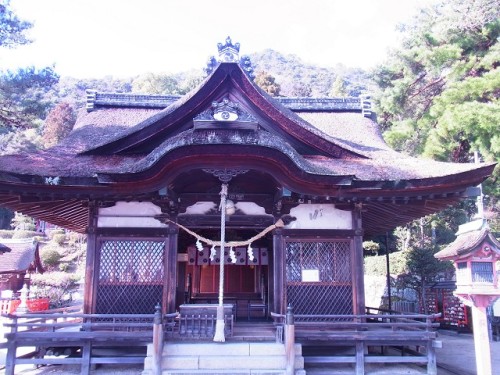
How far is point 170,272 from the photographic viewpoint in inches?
376

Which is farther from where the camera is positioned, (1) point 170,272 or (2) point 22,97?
(2) point 22,97

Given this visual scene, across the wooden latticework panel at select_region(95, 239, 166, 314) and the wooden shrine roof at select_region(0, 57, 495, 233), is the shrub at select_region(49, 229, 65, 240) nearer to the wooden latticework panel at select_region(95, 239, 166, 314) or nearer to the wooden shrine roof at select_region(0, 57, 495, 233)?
the wooden shrine roof at select_region(0, 57, 495, 233)

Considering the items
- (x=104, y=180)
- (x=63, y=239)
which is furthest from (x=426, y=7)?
(x=63, y=239)

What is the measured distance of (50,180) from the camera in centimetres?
860

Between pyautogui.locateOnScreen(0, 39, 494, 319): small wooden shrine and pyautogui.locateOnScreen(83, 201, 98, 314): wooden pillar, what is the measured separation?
0.02 meters

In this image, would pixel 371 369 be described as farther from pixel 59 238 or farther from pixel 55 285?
pixel 59 238

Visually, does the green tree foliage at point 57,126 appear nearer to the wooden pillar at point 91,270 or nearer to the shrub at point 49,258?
the shrub at point 49,258

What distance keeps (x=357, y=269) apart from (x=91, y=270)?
5.88 metres

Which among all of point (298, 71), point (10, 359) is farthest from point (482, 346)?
point (298, 71)

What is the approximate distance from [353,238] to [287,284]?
1.84m

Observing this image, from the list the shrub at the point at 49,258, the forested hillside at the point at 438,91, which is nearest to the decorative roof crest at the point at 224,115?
the forested hillside at the point at 438,91

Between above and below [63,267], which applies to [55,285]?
below

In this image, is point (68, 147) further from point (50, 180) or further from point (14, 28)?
point (14, 28)

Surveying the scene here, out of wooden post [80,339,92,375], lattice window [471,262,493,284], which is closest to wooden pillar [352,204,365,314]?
lattice window [471,262,493,284]
